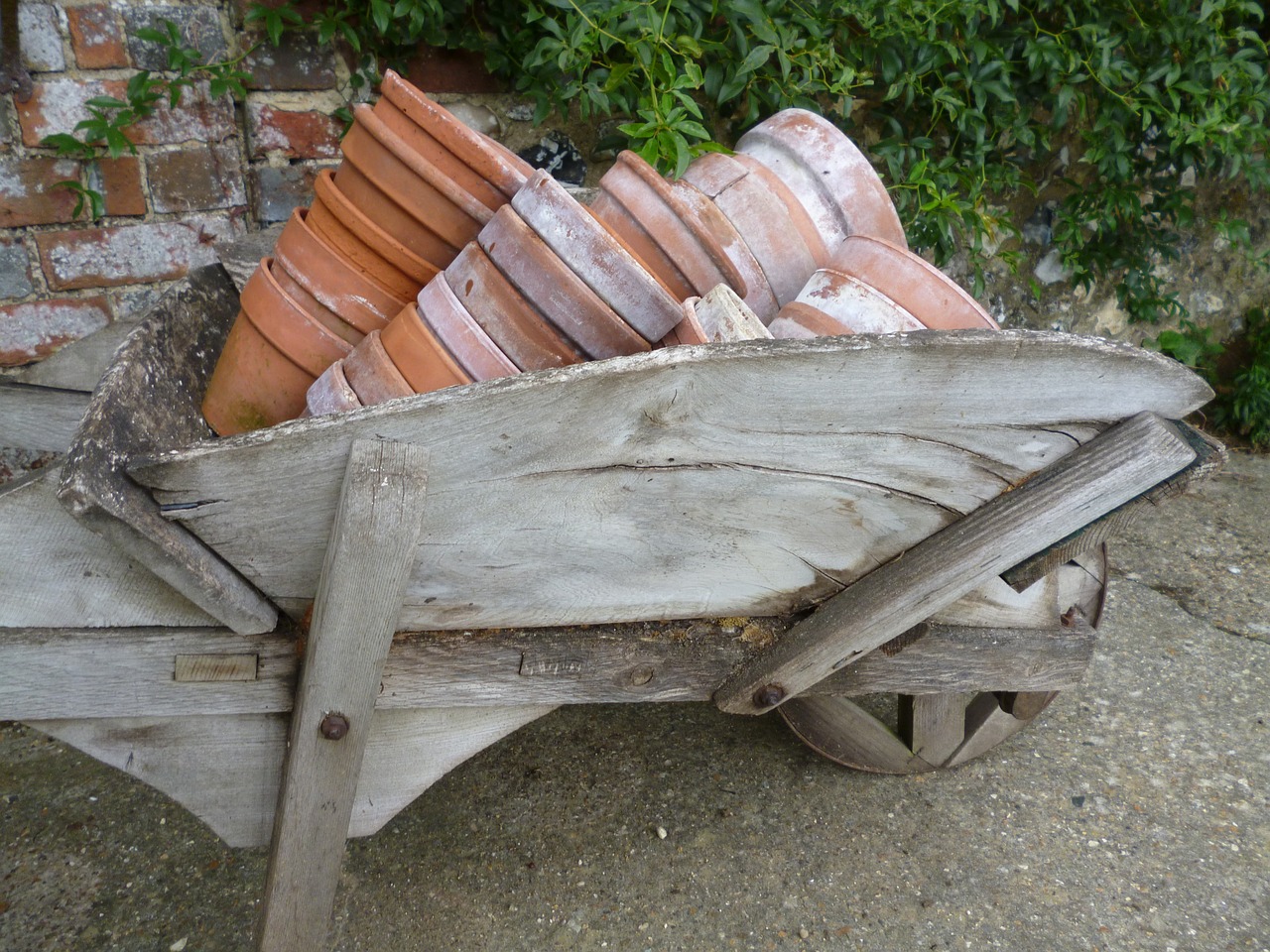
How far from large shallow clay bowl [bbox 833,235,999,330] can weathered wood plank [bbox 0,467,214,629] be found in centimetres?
92

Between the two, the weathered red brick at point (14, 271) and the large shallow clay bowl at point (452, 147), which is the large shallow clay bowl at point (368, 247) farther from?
the weathered red brick at point (14, 271)

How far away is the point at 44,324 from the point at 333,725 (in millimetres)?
1293

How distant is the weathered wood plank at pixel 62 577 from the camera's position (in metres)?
0.98

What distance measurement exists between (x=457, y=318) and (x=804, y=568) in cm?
53

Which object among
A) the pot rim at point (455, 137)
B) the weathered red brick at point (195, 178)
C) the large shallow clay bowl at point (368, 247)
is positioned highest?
the pot rim at point (455, 137)

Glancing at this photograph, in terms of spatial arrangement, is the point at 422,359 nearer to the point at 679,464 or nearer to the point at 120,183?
the point at 679,464

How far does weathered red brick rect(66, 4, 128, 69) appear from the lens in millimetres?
1727

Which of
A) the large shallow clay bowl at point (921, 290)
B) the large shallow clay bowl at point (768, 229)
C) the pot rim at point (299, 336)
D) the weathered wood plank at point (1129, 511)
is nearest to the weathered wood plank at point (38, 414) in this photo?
the pot rim at point (299, 336)

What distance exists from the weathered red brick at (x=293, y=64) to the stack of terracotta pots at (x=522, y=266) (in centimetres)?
79

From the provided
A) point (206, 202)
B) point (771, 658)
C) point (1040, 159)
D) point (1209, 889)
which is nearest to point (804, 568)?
point (771, 658)

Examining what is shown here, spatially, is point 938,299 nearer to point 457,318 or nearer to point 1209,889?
point 457,318

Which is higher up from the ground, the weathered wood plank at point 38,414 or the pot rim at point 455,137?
the pot rim at point 455,137

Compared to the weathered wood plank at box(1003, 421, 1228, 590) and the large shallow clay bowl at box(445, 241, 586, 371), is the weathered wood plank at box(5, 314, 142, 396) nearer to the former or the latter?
the large shallow clay bowl at box(445, 241, 586, 371)

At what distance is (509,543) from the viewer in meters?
1.05
